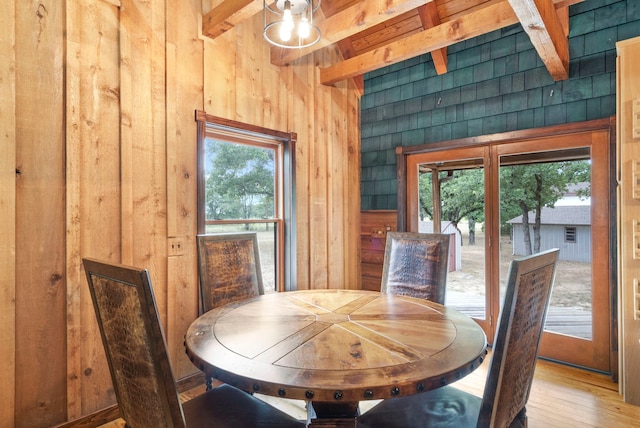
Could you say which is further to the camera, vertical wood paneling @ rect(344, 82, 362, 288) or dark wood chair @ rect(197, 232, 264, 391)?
vertical wood paneling @ rect(344, 82, 362, 288)

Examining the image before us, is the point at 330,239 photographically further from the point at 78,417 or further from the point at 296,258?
the point at 78,417

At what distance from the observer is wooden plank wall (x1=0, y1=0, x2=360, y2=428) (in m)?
1.98

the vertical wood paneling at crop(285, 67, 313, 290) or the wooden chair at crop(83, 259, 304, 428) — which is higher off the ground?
the vertical wood paneling at crop(285, 67, 313, 290)

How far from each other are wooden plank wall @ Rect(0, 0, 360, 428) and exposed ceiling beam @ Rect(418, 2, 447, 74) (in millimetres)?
1734

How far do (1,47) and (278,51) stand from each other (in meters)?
2.12

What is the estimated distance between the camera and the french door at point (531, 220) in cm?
293

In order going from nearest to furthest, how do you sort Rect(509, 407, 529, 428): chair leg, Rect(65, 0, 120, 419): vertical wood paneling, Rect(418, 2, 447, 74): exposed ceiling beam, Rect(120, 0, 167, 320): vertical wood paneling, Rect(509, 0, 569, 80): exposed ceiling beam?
Rect(509, 407, 529, 428): chair leg → Rect(65, 0, 120, 419): vertical wood paneling → Rect(509, 0, 569, 80): exposed ceiling beam → Rect(120, 0, 167, 320): vertical wood paneling → Rect(418, 2, 447, 74): exposed ceiling beam

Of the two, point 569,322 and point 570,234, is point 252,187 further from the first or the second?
point 569,322

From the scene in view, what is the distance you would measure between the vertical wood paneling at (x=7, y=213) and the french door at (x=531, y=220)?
3.48m

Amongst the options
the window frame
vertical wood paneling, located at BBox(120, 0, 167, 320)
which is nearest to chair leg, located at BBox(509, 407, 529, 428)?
the window frame

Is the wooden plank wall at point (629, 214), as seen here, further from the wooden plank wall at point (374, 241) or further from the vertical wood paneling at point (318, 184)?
the vertical wood paneling at point (318, 184)

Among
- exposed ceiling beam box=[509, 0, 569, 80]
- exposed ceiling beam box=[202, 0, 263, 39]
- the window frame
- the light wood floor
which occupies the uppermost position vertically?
exposed ceiling beam box=[202, 0, 263, 39]

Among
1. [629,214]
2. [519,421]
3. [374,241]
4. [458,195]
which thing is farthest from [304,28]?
[374,241]

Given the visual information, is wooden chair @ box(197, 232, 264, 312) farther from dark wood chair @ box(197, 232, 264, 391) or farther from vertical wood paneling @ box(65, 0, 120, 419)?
vertical wood paneling @ box(65, 0, 120, 419)
